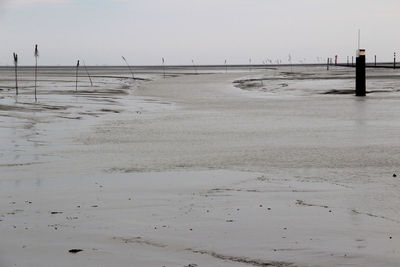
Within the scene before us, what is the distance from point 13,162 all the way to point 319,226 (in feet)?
21.1

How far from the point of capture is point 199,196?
8930mm

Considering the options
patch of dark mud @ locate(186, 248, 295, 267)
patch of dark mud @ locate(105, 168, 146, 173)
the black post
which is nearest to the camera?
patch of dark mud @ locate(186, 248, 295, 267)

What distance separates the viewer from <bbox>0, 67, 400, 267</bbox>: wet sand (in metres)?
6.23

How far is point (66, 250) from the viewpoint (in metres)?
6.25

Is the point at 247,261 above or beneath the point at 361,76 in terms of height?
beneath

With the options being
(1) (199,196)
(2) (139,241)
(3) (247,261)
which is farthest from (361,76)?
(3) (247,261)

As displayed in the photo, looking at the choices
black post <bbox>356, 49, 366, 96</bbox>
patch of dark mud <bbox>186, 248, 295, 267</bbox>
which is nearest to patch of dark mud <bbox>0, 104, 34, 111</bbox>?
black post <bbox>356, 49, 366, 96</bbox>

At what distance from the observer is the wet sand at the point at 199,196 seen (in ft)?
20.4

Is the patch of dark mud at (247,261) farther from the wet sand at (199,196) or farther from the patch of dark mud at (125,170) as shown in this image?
the patch of dark mud at (125,170)

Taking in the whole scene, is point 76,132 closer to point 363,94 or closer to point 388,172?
point 388,172

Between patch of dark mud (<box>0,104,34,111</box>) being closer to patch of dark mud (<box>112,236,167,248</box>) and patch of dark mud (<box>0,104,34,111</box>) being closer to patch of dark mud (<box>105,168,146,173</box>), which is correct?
patch of dark mud (<box>105,168,146,173</box>)

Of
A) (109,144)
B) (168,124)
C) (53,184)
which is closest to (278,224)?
(53,184)

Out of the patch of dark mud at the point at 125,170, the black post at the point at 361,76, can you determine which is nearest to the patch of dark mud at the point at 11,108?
the patch of dark mud at the point at 125,170

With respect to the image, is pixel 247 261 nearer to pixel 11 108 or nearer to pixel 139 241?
pixel 139 241
